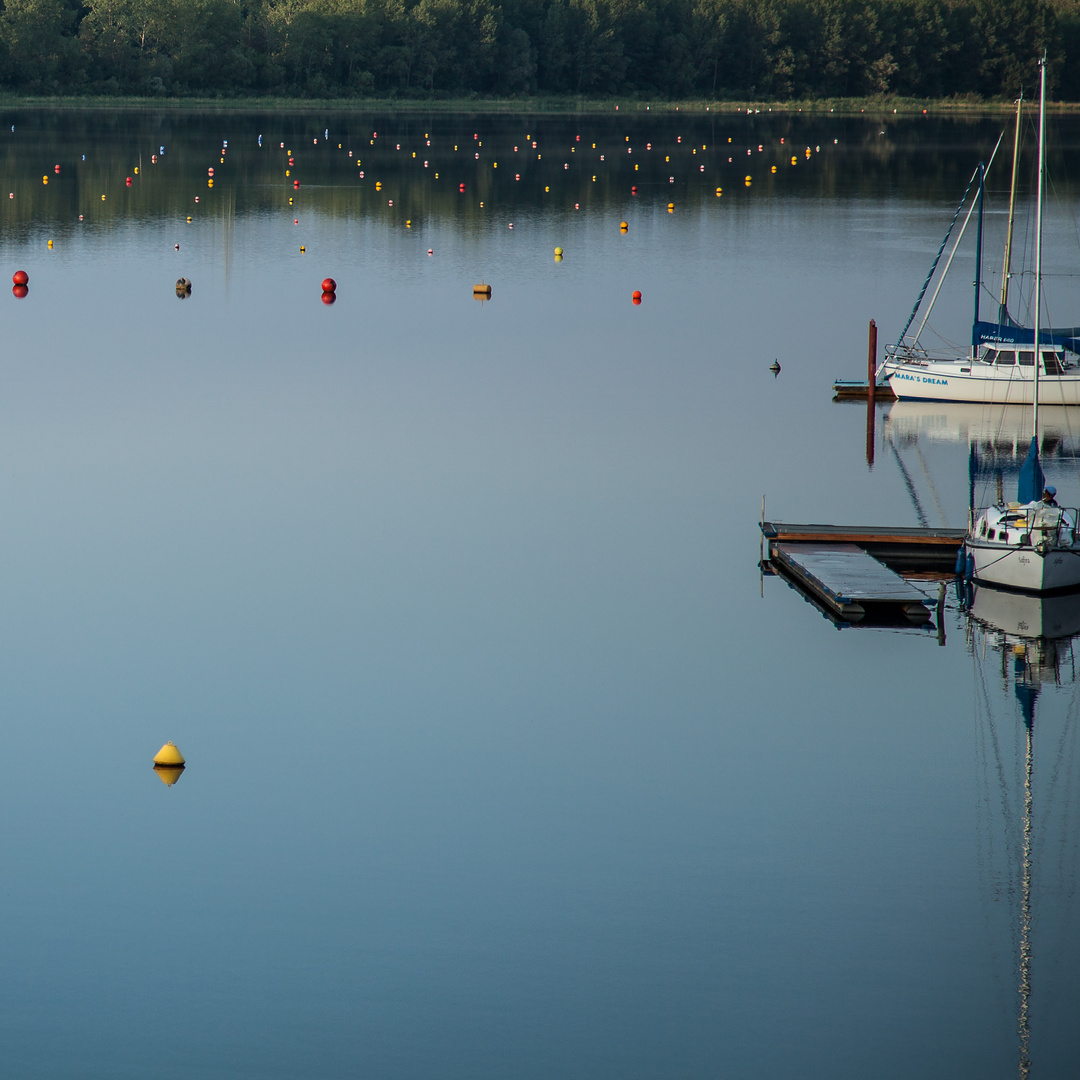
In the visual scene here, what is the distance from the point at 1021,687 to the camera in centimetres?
1642

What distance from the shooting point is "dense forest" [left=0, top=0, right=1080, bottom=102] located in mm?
108562

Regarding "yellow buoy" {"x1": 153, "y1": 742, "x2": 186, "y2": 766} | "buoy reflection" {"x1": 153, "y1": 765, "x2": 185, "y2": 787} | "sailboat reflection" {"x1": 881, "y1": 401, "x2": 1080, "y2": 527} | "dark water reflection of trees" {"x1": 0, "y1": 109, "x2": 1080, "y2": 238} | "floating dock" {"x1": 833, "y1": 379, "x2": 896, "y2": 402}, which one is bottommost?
"buoy reflection" {"x1": 153, "y1": 765, "x2": 185, "y2": 787}

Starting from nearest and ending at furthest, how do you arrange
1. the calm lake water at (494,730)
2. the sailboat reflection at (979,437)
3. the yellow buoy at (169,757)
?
the calm lake water at (494,730)
the yellow buoy at (169,757)
the sailboat reflection at (979,437)

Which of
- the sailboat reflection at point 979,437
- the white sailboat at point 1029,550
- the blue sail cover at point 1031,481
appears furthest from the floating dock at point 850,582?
the sailboat reflection at point 979,437

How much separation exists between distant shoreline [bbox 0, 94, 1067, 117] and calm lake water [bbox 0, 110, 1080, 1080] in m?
76.0

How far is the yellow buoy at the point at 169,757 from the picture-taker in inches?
547

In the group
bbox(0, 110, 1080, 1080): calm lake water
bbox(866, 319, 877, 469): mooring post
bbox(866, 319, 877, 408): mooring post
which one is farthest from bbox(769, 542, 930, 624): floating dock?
bbox(866, 319, 877, 408): mooring post

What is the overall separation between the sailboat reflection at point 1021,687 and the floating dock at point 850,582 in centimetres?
77

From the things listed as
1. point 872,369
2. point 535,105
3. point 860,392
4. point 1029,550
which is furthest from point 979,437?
point 535,105

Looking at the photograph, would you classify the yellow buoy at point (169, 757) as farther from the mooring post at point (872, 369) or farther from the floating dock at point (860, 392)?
the floating dock at point (860, 392)

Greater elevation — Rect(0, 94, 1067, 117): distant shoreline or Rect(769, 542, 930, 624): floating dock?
Rect(0, 94, 1067, 117): distant shoreline

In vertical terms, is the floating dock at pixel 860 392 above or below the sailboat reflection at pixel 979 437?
above

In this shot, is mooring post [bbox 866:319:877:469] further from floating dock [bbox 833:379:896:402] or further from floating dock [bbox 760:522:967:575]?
floating dock [bbox 760:522:967:575]

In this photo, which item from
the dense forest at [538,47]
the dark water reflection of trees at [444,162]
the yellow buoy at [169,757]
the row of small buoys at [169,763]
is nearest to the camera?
the row of small buoys at [169,763]
